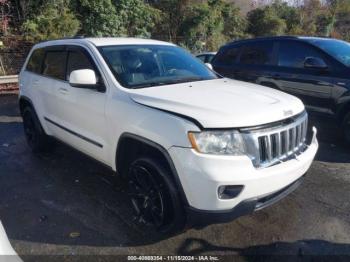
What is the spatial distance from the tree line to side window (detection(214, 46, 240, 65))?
27.5ft

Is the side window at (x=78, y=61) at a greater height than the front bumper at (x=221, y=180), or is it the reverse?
the side window at (x=78, y=61)

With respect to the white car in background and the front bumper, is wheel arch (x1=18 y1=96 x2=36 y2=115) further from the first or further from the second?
the white car in background

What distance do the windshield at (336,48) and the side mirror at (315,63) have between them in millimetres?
221

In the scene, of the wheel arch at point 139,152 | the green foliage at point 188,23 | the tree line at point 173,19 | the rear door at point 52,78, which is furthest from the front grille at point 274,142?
the green foliage at point 188,23

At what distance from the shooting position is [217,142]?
8.42 feet

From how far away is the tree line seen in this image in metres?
13.2

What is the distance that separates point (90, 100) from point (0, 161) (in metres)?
2.52

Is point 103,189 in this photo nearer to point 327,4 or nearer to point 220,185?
point 220,185

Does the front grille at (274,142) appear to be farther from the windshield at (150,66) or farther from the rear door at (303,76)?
the rear door at (303,76)

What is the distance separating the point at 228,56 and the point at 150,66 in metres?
3.75

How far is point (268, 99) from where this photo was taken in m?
3.09

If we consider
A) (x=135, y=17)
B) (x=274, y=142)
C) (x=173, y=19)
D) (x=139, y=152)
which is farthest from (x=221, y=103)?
(x=173, y=19)

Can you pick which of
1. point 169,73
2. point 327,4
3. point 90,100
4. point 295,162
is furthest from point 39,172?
point 327,4

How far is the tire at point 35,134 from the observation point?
16.6 feet
